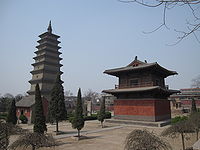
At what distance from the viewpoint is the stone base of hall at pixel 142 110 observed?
2227 cm

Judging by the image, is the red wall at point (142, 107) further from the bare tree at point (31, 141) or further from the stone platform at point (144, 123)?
the bare tree at point (31, 141)

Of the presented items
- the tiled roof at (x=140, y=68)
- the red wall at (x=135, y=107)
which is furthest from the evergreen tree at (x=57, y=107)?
the tiled roof at (x=140, y=68)

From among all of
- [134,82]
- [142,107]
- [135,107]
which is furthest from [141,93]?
[134,82]

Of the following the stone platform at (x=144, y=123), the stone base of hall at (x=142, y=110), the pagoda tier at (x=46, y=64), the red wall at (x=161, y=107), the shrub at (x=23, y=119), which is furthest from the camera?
the pagoda tier at (x=46, y=64)

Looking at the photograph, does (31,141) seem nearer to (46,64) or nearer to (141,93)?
(141,93)

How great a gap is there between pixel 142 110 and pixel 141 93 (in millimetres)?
2520

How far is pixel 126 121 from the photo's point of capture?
77.0 feet

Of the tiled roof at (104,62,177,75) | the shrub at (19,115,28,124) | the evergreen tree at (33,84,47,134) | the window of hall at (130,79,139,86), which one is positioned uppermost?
the tiled roof at (104,62,177,75)

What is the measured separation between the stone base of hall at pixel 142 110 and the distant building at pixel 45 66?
18710 mm

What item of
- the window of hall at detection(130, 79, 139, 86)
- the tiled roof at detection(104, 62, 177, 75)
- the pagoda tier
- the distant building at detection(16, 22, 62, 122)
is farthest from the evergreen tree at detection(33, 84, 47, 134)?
the pagoda tier

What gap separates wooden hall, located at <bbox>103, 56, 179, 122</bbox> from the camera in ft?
73.7

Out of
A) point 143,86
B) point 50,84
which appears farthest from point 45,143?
point 50,84

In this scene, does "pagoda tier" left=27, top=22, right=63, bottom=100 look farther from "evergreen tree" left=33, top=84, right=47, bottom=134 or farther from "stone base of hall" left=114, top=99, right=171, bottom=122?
"evergreen tree" left=33, top=84, right=47, bottom=134

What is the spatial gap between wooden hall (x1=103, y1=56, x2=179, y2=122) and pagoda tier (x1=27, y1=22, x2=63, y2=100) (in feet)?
57.6
